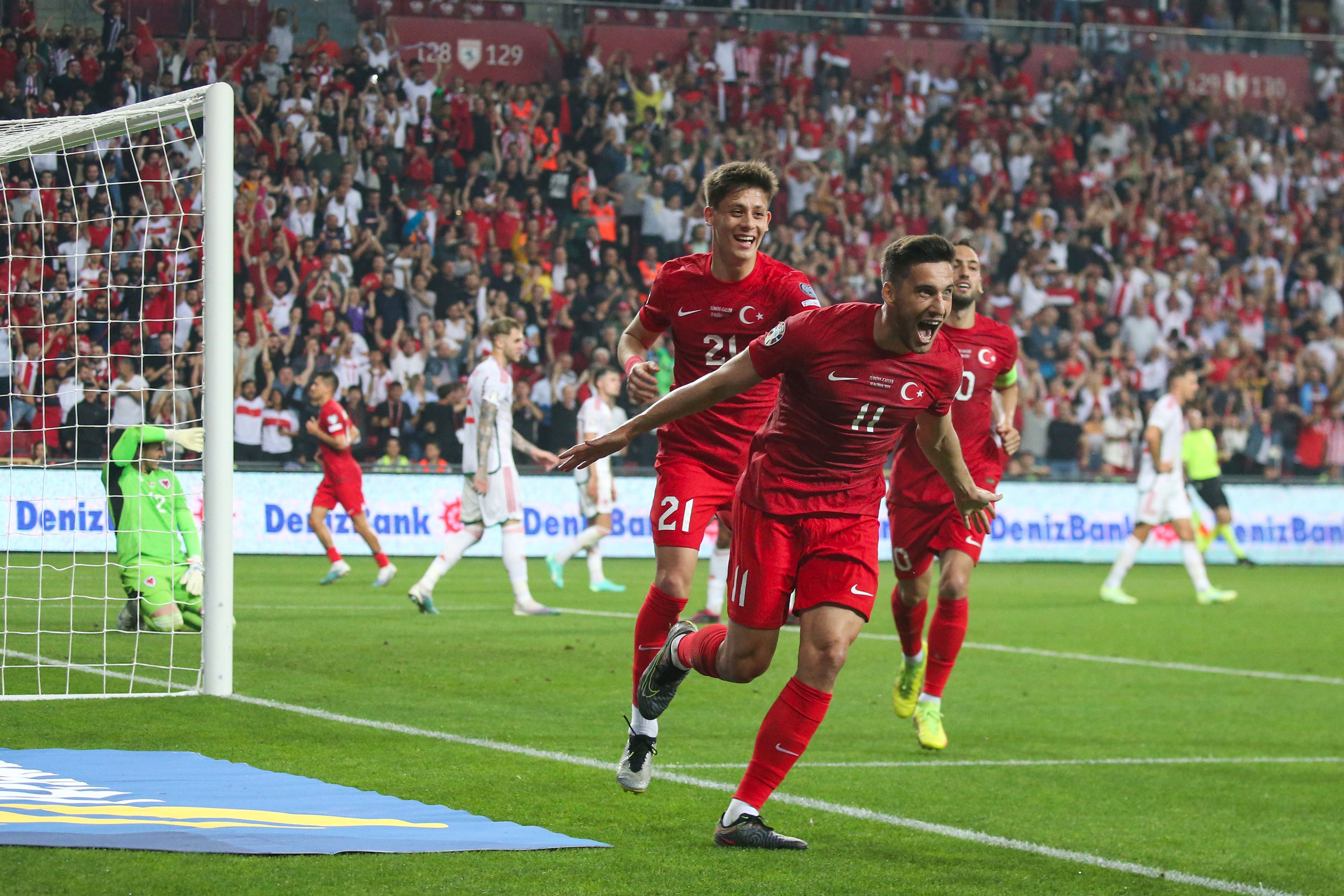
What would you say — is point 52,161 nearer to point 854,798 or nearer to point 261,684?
point 261,684

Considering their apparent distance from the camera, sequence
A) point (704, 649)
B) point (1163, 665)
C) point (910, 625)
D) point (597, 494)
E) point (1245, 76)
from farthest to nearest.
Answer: point (1245, 76)
point (597, 494)
point (1163, 665)
point (910, 625)
point (704, 649)

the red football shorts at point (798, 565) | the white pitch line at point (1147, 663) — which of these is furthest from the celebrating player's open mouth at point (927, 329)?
the white pitch line at point (1147, 663)

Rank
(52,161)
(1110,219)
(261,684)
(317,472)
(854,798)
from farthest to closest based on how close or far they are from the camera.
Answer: (1110,219)
(317,472)
(52,161)
(261,684)
(854,798)

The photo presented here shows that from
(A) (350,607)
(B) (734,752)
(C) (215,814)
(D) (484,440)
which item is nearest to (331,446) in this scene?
(A) (350,607)

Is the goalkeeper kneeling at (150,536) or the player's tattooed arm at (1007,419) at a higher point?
the player's tattooed arm at (1007,419)

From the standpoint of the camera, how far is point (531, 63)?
24750 millimetres

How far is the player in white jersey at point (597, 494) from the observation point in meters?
16.6

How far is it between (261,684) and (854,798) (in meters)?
4.00

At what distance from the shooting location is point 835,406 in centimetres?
559

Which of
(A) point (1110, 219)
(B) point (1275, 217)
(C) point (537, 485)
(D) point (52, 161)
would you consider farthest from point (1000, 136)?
(D) point (52, 161)

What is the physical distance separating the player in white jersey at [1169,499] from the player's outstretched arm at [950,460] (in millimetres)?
11719

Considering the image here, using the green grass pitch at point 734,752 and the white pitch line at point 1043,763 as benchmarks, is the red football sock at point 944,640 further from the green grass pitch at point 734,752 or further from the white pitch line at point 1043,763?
the white pitch line at point 1043,763

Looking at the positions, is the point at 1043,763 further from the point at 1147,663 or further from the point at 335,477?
the point at 335,477

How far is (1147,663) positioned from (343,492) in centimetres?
877
